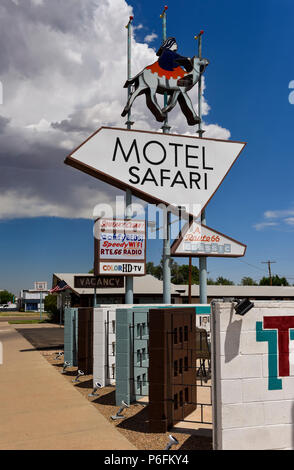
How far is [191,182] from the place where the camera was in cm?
2173

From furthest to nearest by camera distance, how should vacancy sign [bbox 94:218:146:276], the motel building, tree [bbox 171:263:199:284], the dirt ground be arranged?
tree [bbox 171:263:199:284] → the motel building → vacancy sign [bbox 94:218:146:276] → the dirt ground

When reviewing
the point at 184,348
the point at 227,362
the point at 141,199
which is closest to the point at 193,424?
the point at 184,348

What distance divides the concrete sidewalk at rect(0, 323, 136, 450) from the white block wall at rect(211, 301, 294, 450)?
229cm

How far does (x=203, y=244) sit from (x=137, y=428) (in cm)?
1224

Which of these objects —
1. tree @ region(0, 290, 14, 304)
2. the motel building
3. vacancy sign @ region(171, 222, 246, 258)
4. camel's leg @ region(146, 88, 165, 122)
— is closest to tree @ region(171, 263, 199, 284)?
the motel building

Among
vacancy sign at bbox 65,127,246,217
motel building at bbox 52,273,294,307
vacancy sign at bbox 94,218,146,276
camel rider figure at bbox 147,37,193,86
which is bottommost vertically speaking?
motel building at bbox 52,273,294,307

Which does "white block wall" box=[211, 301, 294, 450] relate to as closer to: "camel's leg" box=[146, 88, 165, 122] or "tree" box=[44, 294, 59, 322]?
"camel's leg" box=[146, 88, 165, 122]

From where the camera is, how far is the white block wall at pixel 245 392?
7570 mm

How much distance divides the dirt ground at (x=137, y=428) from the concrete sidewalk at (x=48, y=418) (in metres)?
0.23

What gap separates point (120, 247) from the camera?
21.4m

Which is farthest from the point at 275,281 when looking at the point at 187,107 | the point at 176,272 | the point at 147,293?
the point at 187,107

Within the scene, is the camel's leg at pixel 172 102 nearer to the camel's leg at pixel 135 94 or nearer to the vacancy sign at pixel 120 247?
the camel's leg at pixel 135 94

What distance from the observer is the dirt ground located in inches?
346
